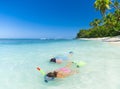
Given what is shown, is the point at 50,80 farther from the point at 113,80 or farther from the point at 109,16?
the point at 109,16

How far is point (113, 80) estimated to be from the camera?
741 centimetres

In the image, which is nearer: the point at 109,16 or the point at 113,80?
the point at 113,80

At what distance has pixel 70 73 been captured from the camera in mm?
8672

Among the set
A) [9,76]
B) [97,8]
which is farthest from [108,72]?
[97,8]

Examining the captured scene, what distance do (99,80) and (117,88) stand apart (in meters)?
1.08

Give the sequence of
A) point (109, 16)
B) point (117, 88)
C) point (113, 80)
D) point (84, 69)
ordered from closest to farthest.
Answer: point (117, 88) → point (113, 80) → point (84, 69) → point (109, 16)

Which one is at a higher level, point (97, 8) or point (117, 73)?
point (97, 8)

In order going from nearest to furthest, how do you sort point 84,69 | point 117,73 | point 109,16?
point 117,73 < point 84,69 < point 109,16

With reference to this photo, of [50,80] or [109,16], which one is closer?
[50,80]

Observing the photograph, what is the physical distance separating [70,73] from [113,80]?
1968mm


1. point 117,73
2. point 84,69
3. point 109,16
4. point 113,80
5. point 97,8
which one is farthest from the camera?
point 97,8

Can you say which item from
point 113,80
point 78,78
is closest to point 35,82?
point 78,78

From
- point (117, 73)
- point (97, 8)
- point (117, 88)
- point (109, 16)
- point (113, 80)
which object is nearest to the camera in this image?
point (117, 88)

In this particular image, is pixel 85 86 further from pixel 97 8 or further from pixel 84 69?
pixel 97 8
